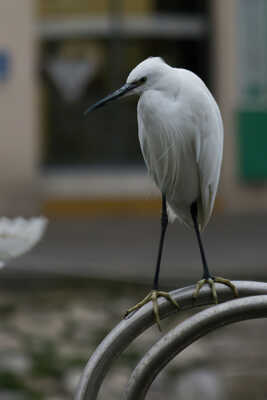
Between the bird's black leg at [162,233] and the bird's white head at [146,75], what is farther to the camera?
the bird's black leg at [162,233]

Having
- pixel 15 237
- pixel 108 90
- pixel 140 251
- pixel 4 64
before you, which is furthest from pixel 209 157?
pixel 108 90

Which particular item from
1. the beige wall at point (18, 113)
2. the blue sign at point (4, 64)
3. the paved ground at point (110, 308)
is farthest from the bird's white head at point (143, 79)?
the blue sign at point (4, 64)

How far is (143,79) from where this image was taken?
4.16 ft

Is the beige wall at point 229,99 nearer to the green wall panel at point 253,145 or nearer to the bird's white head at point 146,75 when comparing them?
the green wall panel at point 253,145

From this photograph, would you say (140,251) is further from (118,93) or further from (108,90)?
(118,93)

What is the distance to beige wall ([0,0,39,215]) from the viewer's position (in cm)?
1020

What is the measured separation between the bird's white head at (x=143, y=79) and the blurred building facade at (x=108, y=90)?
29.7 feet

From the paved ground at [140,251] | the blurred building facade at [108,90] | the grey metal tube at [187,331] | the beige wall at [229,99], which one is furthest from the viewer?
the beige wall at [229,99]

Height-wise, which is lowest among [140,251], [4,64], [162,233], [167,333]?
[140,251]

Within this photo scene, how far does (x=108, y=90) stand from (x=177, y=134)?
370 inches

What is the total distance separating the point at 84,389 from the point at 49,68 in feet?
30.8

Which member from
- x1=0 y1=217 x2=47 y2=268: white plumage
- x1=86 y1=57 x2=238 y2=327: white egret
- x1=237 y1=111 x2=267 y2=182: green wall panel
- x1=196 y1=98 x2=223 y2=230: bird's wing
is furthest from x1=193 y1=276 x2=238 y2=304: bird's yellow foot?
x1=237 y1=111 x2=267 y2=182: green wall panel

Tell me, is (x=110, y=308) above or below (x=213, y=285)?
below

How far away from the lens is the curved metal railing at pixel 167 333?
1347 mm
